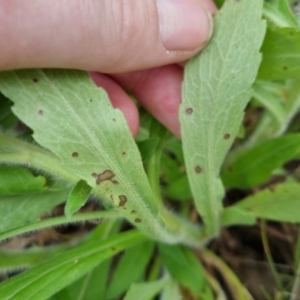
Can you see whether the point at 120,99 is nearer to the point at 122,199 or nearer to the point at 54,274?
the point at 122,199

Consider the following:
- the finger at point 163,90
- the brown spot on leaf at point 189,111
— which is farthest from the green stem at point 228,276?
the brown spot on leaf at point 189,111

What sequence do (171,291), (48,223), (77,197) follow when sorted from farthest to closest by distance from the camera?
(171,291)
(48,223)
(77,197)

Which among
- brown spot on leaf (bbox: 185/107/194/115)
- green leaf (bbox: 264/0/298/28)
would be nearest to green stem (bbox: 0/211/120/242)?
brown spot on leaf (bbox: 185/107/194/115)

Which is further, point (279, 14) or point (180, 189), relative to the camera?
point (180, 189)

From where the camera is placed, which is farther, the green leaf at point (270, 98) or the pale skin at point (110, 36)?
the green leaf at point (270, 98)

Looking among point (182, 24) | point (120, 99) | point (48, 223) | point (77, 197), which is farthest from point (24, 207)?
point (182, 24)

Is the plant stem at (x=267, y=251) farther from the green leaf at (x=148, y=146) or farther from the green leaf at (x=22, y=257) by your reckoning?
the green leaf at (x=22, y=257)
